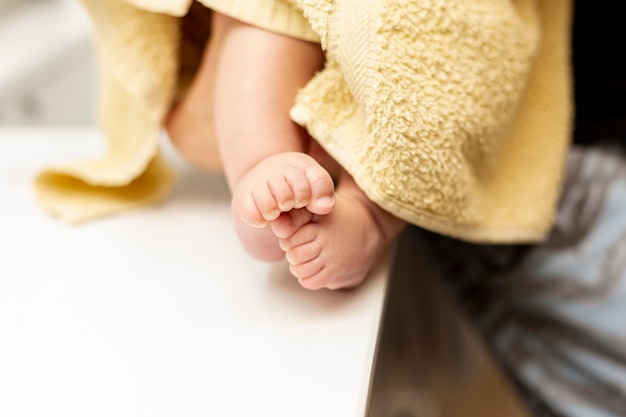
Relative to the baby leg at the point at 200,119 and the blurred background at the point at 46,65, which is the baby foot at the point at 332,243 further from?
the blurred background at the point at 46,65

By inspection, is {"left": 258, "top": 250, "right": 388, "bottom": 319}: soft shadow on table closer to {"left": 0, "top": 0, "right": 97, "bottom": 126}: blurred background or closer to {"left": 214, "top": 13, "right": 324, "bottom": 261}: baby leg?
{"left": 214, "top": 13, "right": 324, "bottom": 261}: baby leg

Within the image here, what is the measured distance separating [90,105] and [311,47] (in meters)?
0.66

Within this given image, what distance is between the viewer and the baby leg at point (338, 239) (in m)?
0.43

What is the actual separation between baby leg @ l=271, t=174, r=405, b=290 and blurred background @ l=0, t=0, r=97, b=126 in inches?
22.4

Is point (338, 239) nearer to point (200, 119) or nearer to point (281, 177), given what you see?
point (281, 177)

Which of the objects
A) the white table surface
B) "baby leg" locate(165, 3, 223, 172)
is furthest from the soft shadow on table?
"baby leg" locate(165, 3, 223, 172)

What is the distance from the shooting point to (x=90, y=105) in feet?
3.50

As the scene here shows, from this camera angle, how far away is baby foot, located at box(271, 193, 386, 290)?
0.43 metres

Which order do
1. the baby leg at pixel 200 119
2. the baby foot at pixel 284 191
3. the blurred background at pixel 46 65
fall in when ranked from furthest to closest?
the blurred background at pixel 46 65 < the baby leg at pixel 200 119 < the baby foot at pixel 284 191

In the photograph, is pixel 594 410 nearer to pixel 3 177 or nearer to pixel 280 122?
pixel 280 122

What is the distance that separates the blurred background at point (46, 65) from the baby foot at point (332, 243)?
58 centimetres

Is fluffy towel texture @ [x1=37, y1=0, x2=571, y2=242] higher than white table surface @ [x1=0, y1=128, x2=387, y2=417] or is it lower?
higher

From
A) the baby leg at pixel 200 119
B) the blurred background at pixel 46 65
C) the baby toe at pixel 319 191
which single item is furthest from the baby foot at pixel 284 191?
the blurred background at pixel 46 65

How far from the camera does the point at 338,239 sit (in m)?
0.45
